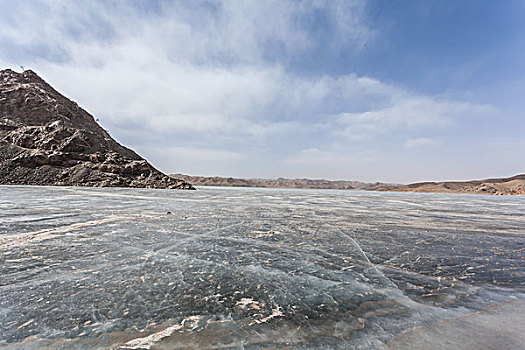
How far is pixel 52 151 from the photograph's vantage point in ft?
84.6

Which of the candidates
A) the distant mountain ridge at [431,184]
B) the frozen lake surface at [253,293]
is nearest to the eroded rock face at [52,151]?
the frozen lake surface at [253,293]

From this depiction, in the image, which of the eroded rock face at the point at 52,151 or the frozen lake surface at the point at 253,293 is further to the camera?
the eroded rock face at the point at 52,151

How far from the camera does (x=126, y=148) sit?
123 ft

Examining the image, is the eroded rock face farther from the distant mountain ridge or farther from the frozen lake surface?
the distant mountain ridge

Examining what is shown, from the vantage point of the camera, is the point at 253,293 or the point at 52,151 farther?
the point at 52,151

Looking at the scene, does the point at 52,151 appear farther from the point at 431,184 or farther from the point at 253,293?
the point at 431,184

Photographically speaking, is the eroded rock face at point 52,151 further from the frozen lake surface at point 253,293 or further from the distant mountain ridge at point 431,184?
the distant mountain ridge at point 431,184

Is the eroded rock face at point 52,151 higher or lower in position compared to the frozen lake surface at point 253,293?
higher

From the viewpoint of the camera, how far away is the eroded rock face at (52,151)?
24281mm

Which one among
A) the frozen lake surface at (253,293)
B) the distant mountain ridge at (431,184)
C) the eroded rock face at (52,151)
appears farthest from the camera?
the distant mountain ridge at (431,184)

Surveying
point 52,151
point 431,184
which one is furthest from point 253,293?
point 431,184

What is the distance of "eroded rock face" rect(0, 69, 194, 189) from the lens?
24.3 meters

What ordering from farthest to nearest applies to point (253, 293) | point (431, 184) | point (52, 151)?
point (431, 184)
point (52, 151)
point (253, 293)

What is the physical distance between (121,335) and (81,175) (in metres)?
30.3
